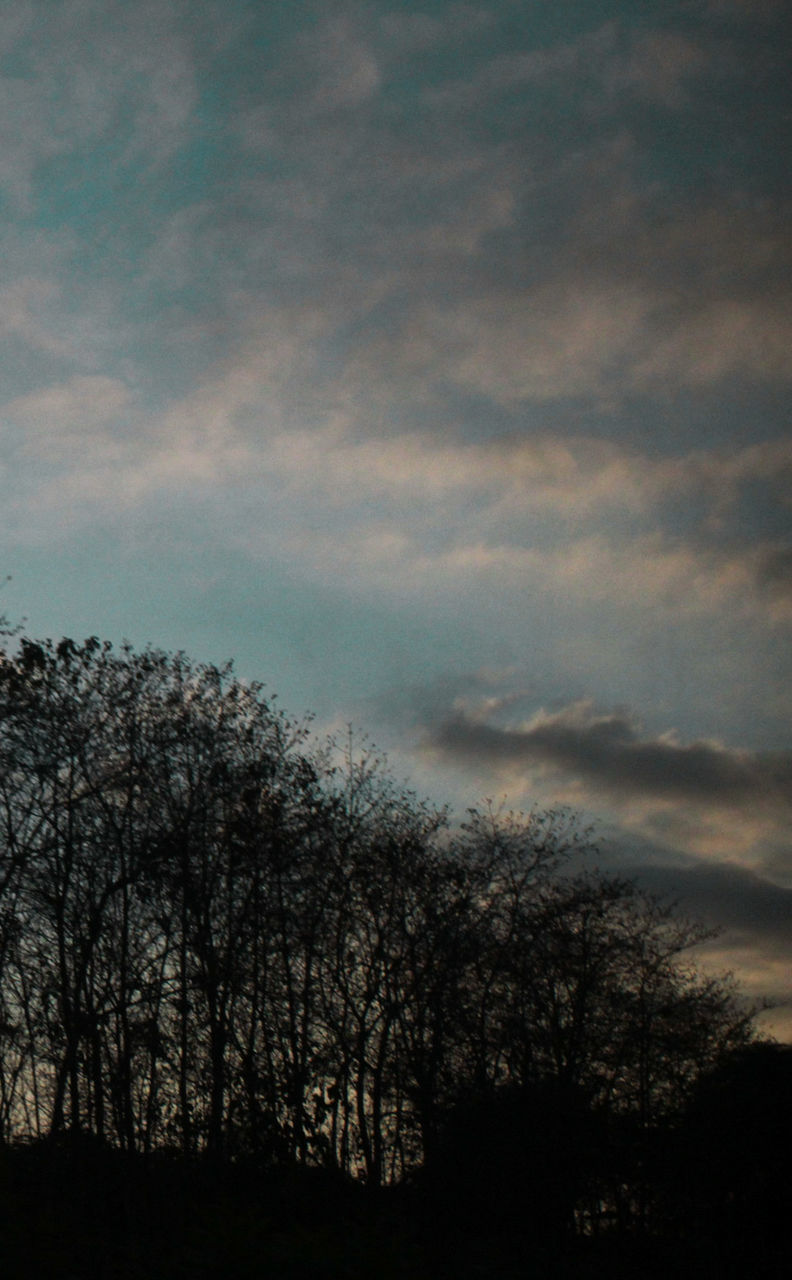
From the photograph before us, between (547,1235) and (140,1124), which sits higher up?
(140,1124)

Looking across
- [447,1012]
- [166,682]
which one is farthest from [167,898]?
[447,1012]

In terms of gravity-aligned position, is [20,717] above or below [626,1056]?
above

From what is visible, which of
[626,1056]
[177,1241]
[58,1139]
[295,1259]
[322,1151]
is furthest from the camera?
[626,1056]

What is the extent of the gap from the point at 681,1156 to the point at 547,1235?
14.4ft

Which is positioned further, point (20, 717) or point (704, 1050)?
point (704, 1050)

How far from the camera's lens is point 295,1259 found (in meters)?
10.9

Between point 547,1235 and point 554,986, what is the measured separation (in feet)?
40.1

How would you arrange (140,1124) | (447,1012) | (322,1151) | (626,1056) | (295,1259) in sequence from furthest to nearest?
(626,1056), (447,1012), (140,1124), (322,1151), (295,1259)

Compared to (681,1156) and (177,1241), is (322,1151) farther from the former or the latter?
(177,1241)

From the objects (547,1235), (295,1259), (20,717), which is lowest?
(547,1235)

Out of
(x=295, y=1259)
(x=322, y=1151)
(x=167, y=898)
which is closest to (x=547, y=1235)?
(x=322, y=1151)

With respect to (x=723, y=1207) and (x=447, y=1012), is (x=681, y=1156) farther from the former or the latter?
(x=447, y=1012)

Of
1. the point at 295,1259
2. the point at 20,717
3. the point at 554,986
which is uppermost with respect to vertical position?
the point at 20,717

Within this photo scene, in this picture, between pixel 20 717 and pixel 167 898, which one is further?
pixel 167 898
